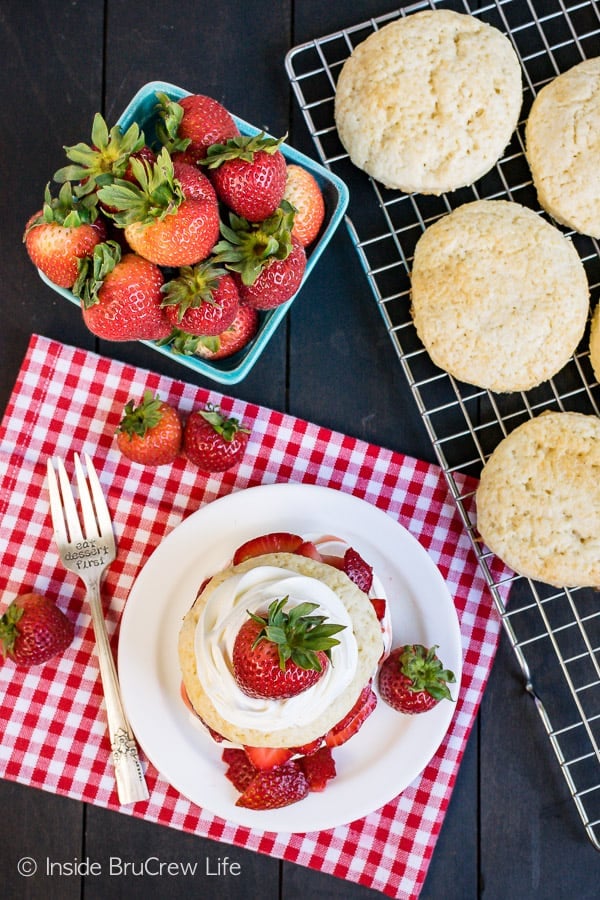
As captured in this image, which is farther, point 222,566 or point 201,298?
point 222,566

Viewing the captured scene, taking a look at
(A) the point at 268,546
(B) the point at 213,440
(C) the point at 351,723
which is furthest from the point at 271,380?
(C) the point at 351,723

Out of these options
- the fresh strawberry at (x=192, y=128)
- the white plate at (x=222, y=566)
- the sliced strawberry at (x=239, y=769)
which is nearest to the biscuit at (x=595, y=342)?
the white plate at (x=222, y=566)

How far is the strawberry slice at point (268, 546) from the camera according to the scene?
168cm

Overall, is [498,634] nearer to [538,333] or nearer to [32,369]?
[538,333]

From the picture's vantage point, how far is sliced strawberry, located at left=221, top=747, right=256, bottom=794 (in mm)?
1727

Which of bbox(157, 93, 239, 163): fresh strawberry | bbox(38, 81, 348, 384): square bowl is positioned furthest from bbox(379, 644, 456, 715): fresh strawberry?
bbox(157, 93, 239, 163): fresh strawberry

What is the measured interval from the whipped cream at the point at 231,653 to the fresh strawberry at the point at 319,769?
240 mm

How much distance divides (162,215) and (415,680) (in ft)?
3.23

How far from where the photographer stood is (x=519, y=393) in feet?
6.13

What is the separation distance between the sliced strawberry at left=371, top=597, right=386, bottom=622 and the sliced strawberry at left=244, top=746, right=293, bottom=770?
1.03 feet

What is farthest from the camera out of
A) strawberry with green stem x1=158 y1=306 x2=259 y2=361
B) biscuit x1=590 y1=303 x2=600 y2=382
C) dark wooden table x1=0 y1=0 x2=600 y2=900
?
dark wooden table x1=0 y1=0 x2=600 y2=900

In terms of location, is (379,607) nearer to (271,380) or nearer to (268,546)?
(268,546)

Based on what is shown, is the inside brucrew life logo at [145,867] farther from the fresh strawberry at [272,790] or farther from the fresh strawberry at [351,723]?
the fresh strawberry at [351,723]

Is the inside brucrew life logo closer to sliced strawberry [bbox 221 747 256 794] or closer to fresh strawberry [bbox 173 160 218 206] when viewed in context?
sliced strawberry [bbox 221 747 256 794]
